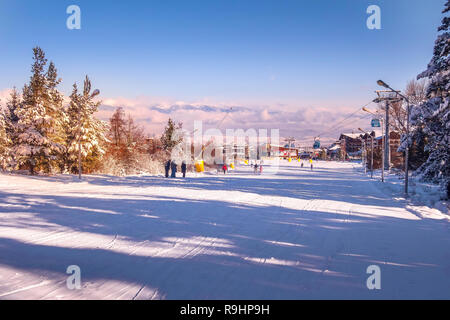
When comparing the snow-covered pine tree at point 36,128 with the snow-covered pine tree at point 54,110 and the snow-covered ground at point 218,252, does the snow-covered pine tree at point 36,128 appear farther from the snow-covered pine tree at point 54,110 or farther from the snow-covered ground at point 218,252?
the snow-covered ground at point 218,252

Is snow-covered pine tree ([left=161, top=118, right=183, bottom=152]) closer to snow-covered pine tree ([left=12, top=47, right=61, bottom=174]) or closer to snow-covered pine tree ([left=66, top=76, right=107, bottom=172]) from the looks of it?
snow-covered pine tree ([left=66, top=76, right=107, bottom=172])

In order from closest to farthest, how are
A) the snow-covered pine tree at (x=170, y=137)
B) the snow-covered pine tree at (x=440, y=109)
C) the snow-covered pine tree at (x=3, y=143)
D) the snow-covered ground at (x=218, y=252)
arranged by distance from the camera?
the snow-covered ground at (x=218, y=252) → the snow-covered pine tree at (x=440, y=109) → the snow-covered pine tree at (x=3, y=143) → the snow-covered pine tree at (x=170, y=137)

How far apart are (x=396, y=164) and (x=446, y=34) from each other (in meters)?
36.4

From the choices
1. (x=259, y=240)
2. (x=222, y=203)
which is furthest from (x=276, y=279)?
(x=222, y=203)

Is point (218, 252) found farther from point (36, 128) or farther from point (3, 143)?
point (3, 143)

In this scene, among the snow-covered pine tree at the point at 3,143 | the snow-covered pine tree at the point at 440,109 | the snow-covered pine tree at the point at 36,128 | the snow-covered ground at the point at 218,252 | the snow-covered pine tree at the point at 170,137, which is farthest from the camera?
the snow-covered pine tree at the point at 170,137

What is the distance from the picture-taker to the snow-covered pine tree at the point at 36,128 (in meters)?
25.0

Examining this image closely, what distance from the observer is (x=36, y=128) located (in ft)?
85.8

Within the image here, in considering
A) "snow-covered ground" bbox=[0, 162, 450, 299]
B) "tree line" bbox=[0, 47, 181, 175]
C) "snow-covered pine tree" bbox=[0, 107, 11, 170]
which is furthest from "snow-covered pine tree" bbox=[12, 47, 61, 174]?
"snow-covered ground" bbox=[0, 162, 450, 299]

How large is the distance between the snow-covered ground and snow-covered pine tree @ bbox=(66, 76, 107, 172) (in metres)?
22.7

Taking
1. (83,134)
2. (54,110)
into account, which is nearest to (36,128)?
(54,110)

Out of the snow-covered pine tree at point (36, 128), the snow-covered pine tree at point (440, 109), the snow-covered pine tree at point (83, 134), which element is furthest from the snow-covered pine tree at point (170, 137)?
the snow-covered pine tree at point (440, 109)

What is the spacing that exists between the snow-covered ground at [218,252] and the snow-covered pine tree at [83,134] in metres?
22.7

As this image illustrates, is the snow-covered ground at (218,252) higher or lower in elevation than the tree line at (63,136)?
lower
